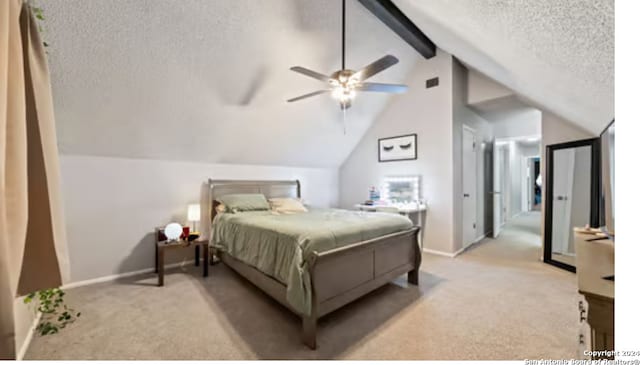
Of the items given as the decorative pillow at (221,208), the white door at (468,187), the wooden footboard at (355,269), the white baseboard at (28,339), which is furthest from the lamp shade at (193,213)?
the white door at (468,187)

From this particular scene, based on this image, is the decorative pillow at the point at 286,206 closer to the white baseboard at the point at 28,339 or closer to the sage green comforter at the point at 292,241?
the sage green comforter at the point at 292,241

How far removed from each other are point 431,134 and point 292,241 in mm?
3311

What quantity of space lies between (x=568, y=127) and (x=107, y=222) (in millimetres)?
6201

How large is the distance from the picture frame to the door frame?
1839 mm

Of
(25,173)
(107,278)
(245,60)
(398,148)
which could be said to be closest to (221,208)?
(107,278)

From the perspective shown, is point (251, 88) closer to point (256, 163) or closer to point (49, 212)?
point (256, 163)

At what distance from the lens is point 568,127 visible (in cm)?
338

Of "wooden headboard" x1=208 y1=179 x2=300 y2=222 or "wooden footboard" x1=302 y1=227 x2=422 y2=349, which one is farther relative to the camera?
"wooden headboard" x1=208 y1=179 x2=300 y2=222

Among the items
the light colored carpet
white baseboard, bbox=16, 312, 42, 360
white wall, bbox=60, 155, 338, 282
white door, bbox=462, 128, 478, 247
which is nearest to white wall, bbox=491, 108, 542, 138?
white door, bbox=462, 128, 478, 247

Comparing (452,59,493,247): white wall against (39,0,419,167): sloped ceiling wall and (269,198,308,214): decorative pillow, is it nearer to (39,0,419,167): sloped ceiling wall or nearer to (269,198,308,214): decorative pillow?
(39,0,419,167): sloped ceiling wall

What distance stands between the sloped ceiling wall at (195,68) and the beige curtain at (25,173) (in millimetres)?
1520

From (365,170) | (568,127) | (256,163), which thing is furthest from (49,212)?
(568,127)

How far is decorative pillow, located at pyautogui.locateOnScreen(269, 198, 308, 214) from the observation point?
386 centimetres

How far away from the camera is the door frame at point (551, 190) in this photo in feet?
9.69
